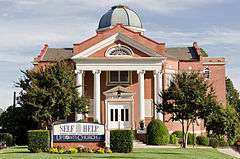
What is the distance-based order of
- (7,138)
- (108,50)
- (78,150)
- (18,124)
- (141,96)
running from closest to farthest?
(78,150) < (7,138) < (18,124) < (141,96) < (108,50)

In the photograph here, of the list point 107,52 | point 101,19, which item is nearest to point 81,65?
point 107,52

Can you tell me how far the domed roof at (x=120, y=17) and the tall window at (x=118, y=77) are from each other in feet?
27.5

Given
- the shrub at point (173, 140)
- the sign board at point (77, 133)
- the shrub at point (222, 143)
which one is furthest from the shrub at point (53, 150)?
the shrub at point (222, 143)

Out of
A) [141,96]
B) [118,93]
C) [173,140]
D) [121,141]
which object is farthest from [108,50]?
[121,141]

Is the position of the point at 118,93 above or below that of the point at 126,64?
below

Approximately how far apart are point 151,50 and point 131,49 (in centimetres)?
207

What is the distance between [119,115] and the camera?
165ft

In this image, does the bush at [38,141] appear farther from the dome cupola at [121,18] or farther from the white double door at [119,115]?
the dome cupola at [121,18]

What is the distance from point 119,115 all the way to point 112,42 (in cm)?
751

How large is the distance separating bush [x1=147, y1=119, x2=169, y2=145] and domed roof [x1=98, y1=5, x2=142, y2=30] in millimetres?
17091

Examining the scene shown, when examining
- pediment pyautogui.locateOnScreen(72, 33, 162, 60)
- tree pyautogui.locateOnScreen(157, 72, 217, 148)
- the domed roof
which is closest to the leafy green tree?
pediment pyautogui.locateOnScreen(72, 33, 162, 60)

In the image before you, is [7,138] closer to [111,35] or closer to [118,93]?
[118,93]

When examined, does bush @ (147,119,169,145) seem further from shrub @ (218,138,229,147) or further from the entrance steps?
shrub @ (218,138,229,147)

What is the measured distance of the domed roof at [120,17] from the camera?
57.7 metres
